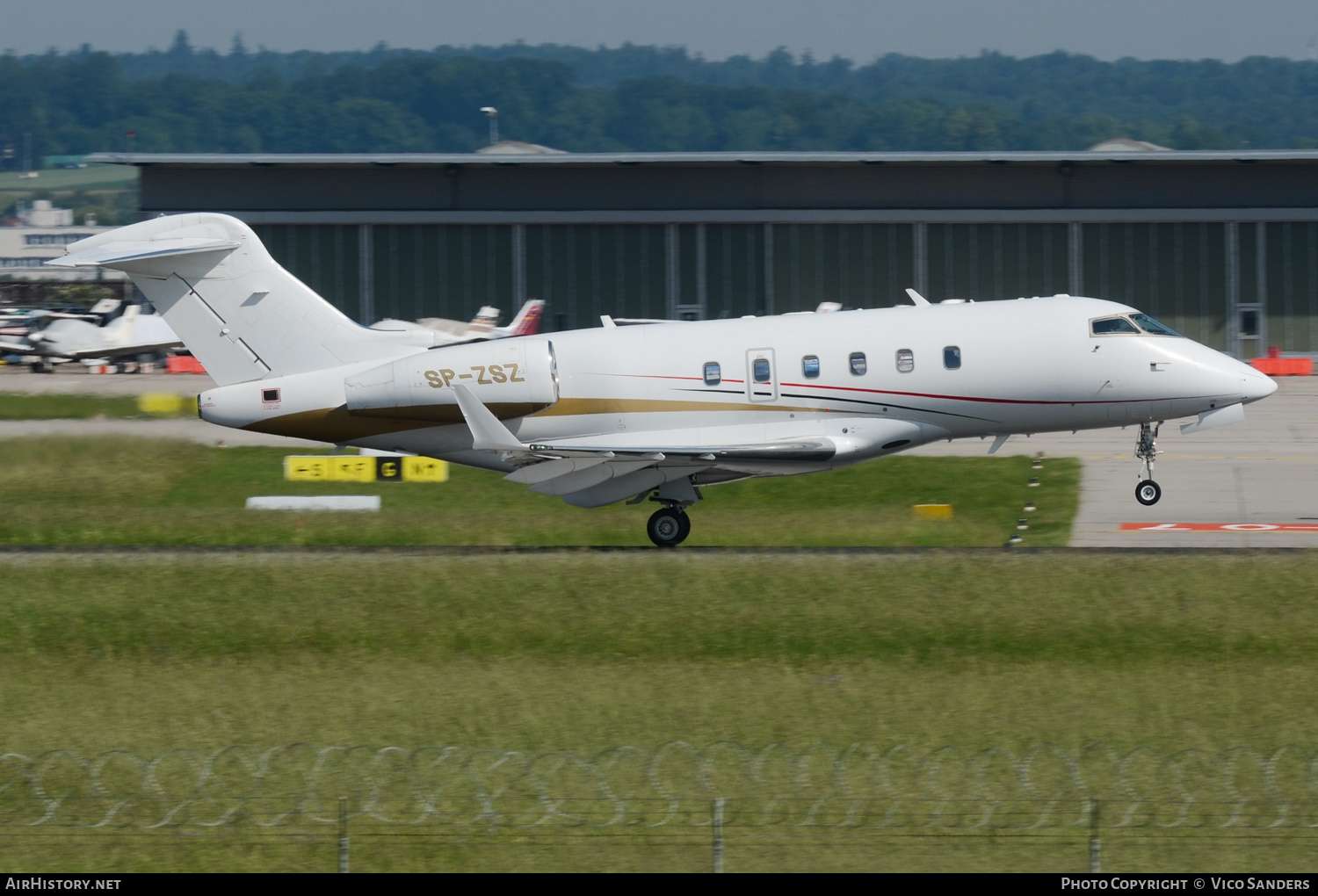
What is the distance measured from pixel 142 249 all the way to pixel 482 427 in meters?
7.14

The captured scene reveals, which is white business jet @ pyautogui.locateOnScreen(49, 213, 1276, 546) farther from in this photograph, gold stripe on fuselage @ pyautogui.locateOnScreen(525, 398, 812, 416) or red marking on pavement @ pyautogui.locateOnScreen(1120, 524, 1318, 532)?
red marking on pavement @ pyautogui.locateOnScreen(1120, 524, 1318, 532)

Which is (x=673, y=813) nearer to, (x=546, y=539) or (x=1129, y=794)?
(x=1129, y=794)

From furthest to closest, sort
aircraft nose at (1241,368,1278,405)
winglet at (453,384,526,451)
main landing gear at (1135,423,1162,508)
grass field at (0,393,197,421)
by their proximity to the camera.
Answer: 1. grass field at (0,393,197,421)
2. main landing gear at (1135,423,1162,508)
3. aircraft nose at (1241,368,1278,405)
4. winglet at (453,384,526,451)

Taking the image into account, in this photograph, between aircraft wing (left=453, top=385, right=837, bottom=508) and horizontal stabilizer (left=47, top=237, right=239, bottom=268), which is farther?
aircraft wing (left=453, top=385, right=837, bottom=508)

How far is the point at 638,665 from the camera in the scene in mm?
22938

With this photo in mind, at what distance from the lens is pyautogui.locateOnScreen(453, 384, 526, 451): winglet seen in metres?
27.0

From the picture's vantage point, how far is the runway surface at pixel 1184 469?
31016 millimetres

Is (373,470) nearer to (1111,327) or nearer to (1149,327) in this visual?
(1111,327)

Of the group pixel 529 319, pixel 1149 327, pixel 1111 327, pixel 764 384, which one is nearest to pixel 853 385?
pixel 764 384

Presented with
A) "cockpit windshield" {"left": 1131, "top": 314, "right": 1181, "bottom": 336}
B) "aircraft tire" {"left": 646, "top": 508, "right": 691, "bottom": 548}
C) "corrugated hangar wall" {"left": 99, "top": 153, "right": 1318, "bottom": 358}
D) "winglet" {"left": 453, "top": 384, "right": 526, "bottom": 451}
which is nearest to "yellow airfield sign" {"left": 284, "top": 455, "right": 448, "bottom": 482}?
"aircraft tire" {"left": 646, "top": 508, "right": 691, "bottom": 548}

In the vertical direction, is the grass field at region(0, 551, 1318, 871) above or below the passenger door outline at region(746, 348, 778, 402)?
below

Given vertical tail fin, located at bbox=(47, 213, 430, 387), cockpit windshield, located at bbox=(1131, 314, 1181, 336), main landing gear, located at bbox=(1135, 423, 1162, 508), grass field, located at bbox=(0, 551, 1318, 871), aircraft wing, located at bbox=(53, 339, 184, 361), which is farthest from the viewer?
aircraft wing, located at bbox=(53, 339, 184, 361)

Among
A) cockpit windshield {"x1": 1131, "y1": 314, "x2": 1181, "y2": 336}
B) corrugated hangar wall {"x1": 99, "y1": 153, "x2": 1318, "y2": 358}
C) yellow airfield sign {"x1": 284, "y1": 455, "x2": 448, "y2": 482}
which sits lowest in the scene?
yellow airfield sign {"x1": 284, "y1": 455, "x2": 448, "y2": 482}

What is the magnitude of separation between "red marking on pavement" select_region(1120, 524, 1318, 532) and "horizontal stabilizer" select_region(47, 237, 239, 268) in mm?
17974
